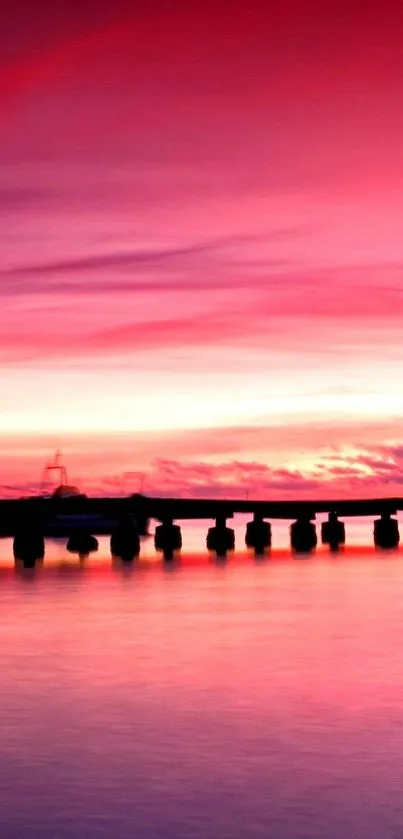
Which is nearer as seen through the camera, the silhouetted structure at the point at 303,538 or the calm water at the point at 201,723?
the calm water at the point at 201,723

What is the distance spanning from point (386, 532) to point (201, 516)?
1650 centimetres

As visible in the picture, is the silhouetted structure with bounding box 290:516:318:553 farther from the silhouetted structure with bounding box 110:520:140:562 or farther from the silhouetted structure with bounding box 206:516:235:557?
the silhouetted structure with bounding box 110:520:140:562

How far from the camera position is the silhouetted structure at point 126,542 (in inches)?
5310

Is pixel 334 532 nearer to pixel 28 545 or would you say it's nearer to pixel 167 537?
pixel 167 537

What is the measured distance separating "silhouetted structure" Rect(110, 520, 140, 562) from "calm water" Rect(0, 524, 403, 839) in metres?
66.2

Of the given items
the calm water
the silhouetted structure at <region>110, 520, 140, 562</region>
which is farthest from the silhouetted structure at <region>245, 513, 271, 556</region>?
the calm water

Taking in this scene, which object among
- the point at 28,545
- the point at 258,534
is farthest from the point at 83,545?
the point at 28,545

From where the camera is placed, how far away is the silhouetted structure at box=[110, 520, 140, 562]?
135 m

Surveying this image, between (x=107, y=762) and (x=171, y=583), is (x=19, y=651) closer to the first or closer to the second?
(x=107, y=762)

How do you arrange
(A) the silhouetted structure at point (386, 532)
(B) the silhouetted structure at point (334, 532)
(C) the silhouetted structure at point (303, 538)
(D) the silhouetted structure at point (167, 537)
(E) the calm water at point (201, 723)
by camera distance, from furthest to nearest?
(B) the silhouetted structure at point (334, 532) → (A) the silhouetted structure at point (386, 532) → (C) the silhouetted structure at point (303, 538) → (D) the silhouetted structure at point (167, 537) → (E) the calm water at point (201, 723)

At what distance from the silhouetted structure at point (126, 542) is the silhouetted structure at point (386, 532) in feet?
90.4

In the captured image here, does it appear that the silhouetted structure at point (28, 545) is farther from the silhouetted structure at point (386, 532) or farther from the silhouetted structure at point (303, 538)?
the silhouetted structure at point (386, 532)

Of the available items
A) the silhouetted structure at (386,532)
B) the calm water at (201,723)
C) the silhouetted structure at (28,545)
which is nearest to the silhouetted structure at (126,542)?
the silhouetted structure at (28,545)

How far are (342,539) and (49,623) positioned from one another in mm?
102528
